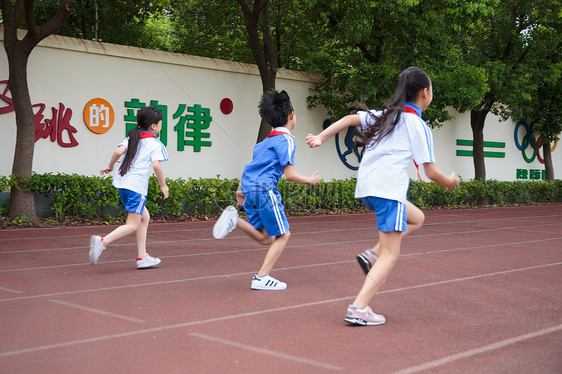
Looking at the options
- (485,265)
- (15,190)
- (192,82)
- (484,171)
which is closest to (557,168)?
(484,171)

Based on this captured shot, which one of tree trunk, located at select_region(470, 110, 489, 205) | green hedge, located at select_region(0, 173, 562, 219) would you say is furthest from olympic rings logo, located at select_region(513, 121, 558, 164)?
green hedge, located at select_region(0, 173, 562, 219)

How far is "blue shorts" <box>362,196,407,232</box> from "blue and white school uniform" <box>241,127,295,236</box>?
1.26 metres

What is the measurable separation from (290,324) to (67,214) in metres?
8.52

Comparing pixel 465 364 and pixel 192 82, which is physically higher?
pixel 192 82

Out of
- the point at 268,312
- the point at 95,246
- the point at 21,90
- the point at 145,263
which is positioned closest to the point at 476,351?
the point at 268,312

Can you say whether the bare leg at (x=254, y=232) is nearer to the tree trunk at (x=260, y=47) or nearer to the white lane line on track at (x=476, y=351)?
the white lane line on track at (x=476, y=351)

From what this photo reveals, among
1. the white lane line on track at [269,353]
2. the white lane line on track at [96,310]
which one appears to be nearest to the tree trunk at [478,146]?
the white lane line on track at [96,310]

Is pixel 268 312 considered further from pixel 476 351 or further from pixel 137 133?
pixel 137 133

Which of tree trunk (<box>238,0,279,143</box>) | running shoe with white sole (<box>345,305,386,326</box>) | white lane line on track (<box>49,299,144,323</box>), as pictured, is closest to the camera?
running shoe with white sole (<box>345,305,386,326</box>)

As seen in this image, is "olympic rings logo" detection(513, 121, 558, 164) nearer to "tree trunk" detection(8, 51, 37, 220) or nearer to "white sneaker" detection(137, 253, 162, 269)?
"tree trunk" detection(8, 51, 37, 220)

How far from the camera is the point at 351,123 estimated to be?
4457mm

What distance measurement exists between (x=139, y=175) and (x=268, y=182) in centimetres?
190

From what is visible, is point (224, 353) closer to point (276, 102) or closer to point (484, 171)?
point (276, 102)

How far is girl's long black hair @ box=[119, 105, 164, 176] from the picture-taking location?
6613 millimetres
